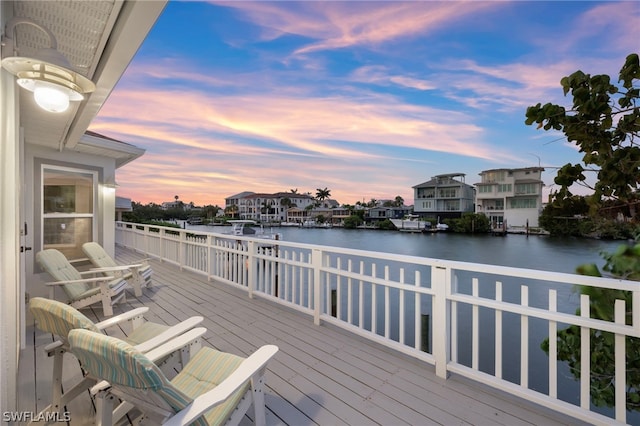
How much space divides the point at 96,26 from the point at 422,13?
755cm

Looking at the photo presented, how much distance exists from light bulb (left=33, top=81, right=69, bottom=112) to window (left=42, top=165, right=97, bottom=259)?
418 cm

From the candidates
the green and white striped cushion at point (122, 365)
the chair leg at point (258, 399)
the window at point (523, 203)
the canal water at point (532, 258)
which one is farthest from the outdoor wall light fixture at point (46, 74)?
the window at point (523, 203)

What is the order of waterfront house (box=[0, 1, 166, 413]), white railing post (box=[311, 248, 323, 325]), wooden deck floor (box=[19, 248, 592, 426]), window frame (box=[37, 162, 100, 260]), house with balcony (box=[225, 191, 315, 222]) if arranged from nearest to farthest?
waterfront house (box=[0, 1, 166, 413]), wooden deck floor (box=[19, 248, 592, 426]), white railing post (box=[311, 248, 323, 325]), window frame (box=[37, 162, 100, 260]), house with balcony (box=[225, 191, 315, 222])

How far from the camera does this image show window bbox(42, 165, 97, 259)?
4.91 m

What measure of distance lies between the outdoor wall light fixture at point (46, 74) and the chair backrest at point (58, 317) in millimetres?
1101

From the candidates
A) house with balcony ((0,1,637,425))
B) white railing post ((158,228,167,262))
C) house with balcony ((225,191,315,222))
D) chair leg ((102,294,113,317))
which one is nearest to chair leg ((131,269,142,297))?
house with balcony ((0,1,637,425))

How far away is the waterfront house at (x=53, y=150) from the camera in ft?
4.99

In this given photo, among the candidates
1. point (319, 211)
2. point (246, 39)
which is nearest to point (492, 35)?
point (246, 39)

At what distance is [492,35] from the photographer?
1150 centimetres

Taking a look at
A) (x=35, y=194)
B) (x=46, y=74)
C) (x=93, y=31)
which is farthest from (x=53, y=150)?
(x=46, y=74)

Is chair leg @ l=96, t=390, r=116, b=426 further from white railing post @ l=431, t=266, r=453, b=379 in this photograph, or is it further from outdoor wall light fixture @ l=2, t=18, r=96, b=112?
white railing post @ l=431, t=266, r=453, b=379

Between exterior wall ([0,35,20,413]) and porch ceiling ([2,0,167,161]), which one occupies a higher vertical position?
porch ceiling ([2,0,167,161])

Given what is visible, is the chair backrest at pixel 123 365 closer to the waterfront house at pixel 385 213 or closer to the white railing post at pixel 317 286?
the white railing post at pixel 317 286

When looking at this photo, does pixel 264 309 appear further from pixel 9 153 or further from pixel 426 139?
pixel 426 139
